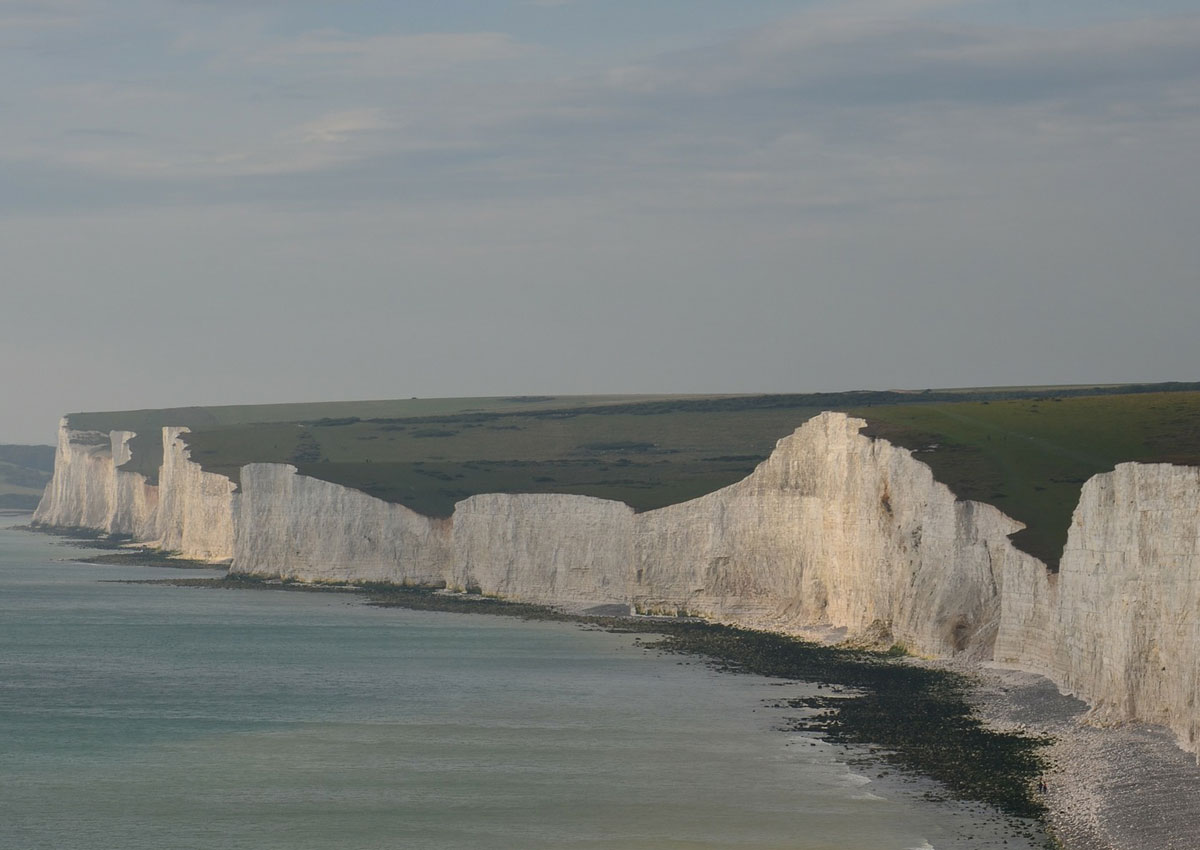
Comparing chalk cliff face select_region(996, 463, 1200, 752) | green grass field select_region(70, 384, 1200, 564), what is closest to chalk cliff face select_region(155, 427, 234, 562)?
green grass field select_region(70, 384, 1200, 564)

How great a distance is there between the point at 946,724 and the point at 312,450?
81824 millimetres

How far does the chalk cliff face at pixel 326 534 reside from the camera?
86.6m

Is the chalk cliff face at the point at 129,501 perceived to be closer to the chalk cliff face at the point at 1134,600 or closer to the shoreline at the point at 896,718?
the shoreline at the point at 896,718

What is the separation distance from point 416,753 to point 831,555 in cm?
2690

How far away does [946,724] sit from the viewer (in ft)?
128

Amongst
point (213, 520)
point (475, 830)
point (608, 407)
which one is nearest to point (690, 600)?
point (475, 830)

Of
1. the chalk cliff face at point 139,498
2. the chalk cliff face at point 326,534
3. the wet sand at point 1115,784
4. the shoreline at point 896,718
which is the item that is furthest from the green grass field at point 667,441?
the wet sand at point 1115,784

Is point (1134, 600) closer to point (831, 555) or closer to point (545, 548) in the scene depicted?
point (831, 555)

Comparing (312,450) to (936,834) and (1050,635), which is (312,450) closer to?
(1050,635)

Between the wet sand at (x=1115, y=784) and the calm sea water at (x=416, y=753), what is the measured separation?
5.53 feet

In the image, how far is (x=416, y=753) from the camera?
127ft

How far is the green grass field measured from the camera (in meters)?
55.1

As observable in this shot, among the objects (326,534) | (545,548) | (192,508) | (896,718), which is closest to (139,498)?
(192,508)

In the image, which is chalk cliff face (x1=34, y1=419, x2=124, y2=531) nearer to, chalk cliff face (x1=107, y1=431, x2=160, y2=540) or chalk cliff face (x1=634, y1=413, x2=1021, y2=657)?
chalk cliff face (x1=107, y1=431, x2=160, y2=540)
